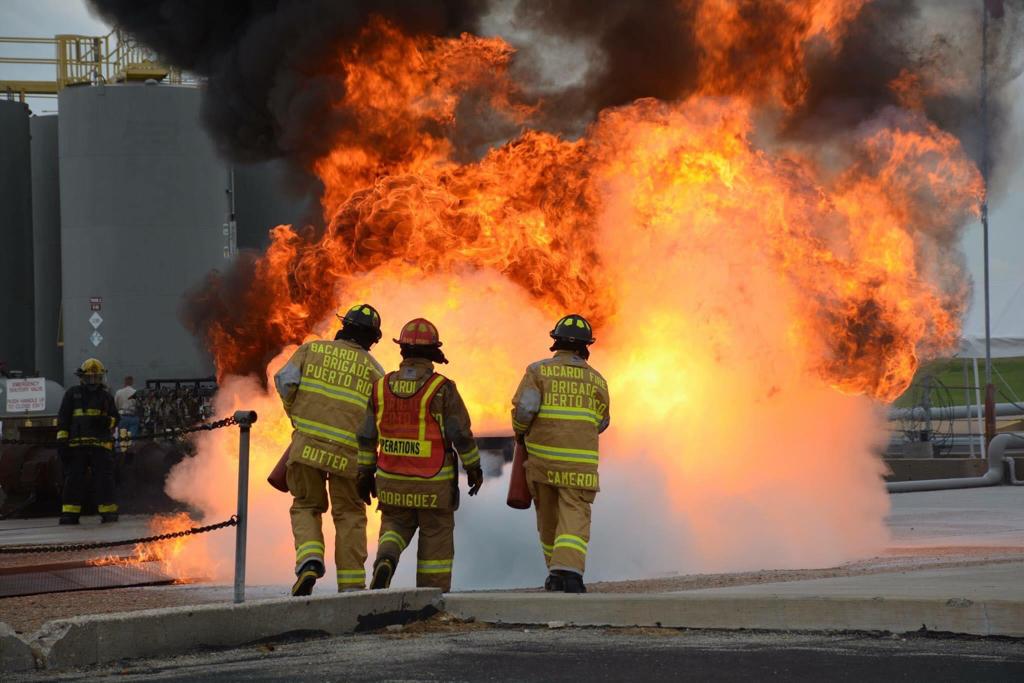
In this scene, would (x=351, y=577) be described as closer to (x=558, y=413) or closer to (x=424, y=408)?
(x=424, y=408)

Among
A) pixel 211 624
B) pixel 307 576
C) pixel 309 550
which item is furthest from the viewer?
pixel 309 550

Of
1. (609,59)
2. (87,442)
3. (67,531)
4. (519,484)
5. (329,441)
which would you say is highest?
(609,59)

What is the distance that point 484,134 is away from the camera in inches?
520

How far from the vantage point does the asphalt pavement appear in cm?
562

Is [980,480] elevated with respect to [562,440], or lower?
lower

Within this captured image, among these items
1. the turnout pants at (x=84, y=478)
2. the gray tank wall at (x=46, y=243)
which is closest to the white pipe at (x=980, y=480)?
the turnout pants at (x=84, y=478)

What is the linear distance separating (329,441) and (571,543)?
1404 millimetres

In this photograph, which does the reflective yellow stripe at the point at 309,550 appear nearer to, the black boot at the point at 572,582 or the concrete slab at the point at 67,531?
the black boot at the point at 572,582

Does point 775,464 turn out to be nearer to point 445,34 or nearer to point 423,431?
point 423,431

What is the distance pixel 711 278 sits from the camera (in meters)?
11.0

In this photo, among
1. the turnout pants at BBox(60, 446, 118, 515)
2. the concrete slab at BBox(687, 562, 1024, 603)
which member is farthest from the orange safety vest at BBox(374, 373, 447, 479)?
the turnout pants at BBox(60, 446, 118, 515)

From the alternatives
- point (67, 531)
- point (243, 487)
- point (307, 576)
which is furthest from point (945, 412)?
point (243, 487)

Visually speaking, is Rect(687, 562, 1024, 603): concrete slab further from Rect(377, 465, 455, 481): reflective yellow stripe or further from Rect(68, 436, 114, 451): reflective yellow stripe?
Rect(68, 436, 114, 451): reflective yellow stripe

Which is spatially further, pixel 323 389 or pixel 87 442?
pixel 87 442
